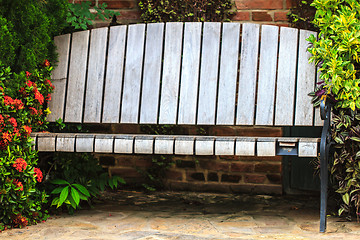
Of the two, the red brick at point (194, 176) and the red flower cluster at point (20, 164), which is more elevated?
the red flower cluster at point (20, 164)

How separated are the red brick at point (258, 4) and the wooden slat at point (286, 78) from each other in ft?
2.16

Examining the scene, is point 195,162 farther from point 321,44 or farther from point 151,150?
point 321,44

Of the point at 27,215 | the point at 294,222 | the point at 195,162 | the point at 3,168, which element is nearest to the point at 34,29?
the point at 3,168

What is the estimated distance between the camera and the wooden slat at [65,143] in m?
2.66

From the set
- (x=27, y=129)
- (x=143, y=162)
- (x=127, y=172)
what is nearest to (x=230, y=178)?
(x=143, y=162)

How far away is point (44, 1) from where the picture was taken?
287 centimetres

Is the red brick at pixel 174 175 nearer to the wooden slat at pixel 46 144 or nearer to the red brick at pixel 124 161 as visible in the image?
the red brick at pixel 124 161

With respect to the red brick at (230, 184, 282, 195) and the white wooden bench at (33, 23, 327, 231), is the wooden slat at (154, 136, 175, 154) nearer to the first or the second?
the white wooden bench at (33, 23, 327, 231)

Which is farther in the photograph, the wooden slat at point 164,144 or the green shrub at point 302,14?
the green shrub at point 302,14

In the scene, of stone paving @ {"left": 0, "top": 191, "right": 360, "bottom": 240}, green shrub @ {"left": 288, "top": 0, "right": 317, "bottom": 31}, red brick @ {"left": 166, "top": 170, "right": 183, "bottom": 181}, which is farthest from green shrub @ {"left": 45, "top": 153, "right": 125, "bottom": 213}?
green shrub @ {"left": 288, "top": 0, "right": 317, "bottom": 31}

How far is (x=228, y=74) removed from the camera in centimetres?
291

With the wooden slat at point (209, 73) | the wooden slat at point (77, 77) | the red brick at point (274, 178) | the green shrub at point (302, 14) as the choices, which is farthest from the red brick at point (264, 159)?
the wooden slat at point (77, 77)

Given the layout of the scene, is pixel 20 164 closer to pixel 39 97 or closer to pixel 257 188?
pixel 39 97

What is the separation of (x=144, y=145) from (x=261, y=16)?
4.82ft
